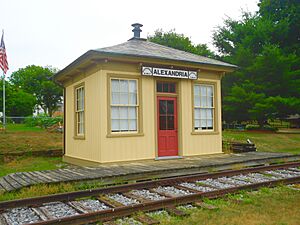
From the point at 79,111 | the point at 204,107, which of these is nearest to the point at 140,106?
the point at 79,111

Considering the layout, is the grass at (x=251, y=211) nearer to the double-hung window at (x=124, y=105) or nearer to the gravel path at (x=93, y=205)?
the gravel path at (x=93, y=205)

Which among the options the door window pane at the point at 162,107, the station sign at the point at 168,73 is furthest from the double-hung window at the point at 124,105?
the door window pane at the point at 162,107

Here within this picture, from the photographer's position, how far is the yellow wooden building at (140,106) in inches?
364

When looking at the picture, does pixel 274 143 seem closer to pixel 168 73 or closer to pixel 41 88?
pixel 168 73

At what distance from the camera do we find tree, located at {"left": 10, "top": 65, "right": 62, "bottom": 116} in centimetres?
6244

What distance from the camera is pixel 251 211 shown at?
5098mm

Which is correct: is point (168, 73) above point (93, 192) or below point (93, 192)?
above

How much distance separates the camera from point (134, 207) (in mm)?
5031

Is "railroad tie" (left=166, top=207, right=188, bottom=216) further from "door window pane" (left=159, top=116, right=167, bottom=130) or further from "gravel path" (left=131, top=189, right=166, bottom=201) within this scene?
"door window pane" (left=159, top=116, right=167, bottom=130)

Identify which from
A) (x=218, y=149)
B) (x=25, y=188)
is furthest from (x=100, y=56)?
(x=218, y=149)

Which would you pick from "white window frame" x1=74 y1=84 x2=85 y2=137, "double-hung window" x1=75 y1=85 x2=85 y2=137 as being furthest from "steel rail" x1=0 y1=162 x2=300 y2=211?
"double-hung window" x1=75 y1=85 x2=85 y2=137

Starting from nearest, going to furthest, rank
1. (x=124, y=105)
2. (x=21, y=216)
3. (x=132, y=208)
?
1. (x=21, y=216)
2. (x=132, y=208)
3. (x=124, y=105)

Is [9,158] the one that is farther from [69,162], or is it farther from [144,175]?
[144,175]

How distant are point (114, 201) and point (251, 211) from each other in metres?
2.35
